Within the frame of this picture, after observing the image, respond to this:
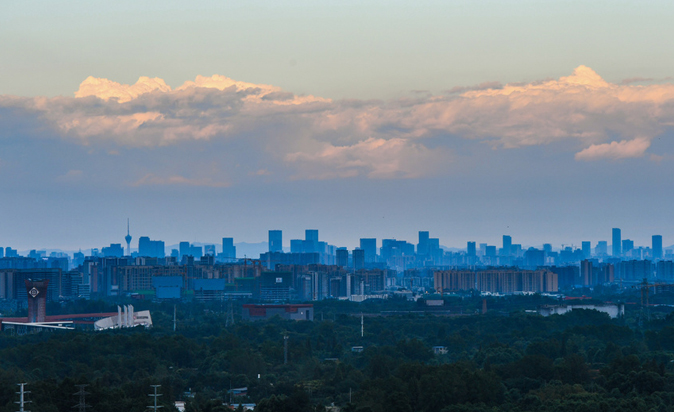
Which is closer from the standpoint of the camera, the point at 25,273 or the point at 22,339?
the point at 22,339

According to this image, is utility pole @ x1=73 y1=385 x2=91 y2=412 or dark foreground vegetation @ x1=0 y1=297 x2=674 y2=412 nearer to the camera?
utility pole @ x1=73 y1=385 x2=91 y2=412

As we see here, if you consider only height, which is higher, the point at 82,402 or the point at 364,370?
the point at 82,402

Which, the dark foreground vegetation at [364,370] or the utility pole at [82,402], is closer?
the utility pole at [82,402]

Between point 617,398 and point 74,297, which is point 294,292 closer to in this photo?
point 74,297

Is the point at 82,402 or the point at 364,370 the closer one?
the point at 82,402

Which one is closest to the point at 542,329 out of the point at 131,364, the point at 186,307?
the point at 131,364

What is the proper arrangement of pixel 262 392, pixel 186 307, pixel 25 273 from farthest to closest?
pixel 25 273
pixel 186 307
pixel 262 392

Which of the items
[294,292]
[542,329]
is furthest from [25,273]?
[542,329]

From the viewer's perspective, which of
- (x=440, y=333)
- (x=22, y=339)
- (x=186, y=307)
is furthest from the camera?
(x=186, y=307)
